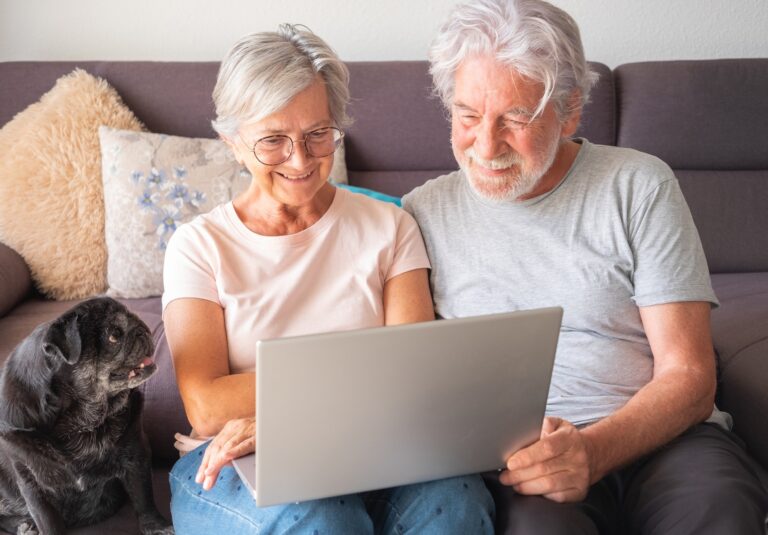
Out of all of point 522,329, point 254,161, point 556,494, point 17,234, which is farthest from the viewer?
point 17,234

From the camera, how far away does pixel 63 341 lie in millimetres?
1334

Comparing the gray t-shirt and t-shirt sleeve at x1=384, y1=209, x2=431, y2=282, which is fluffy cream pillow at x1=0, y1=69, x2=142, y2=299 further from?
the gray t-shirt

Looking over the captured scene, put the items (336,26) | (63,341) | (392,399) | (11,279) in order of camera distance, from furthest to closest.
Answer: (336,26) → (11,279) → (63,341) → (392,399)

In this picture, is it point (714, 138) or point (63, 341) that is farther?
point (714, 138)

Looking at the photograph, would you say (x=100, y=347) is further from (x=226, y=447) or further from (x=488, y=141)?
(x=488, y=141)

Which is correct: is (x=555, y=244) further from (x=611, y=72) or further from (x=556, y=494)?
(x=611, y=72)

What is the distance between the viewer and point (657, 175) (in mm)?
1446

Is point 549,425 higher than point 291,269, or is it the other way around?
point 291,269

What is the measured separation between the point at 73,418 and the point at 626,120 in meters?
1.84

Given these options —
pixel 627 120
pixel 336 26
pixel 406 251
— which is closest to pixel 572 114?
pixel 406 251

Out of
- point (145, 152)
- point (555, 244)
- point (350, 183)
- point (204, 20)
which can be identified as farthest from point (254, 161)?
point (204, 20)

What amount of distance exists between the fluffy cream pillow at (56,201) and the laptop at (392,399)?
127 cm

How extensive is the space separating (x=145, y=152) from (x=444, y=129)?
0.86 metres

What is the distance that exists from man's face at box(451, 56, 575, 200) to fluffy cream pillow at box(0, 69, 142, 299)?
1200 mm
